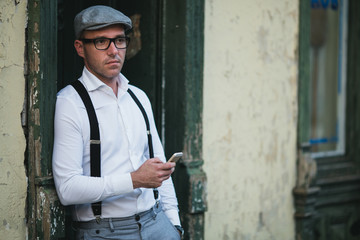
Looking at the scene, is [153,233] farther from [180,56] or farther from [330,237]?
[330,237]

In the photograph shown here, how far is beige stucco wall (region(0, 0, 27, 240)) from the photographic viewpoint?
2953 mm

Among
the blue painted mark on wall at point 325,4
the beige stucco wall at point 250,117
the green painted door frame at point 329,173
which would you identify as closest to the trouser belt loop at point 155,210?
the beige stucco wall at point 250,117

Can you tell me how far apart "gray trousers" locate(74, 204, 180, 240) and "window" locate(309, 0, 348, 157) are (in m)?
2.94

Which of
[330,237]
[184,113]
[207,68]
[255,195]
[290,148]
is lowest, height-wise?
[330,237]

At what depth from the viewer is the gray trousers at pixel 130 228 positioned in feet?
9.35

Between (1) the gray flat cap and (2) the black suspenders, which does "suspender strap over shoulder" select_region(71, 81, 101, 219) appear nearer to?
(2) the black suspenders

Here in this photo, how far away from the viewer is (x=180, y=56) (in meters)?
4.04

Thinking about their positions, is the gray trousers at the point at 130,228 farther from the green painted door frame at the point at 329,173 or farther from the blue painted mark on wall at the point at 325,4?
the blue painted mark on wall at the point at 325,4

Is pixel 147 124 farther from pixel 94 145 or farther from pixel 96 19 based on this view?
pixel 96 19

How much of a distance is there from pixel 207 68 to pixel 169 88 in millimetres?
351

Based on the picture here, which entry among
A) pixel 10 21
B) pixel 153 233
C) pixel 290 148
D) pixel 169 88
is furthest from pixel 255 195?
pixel 10 21

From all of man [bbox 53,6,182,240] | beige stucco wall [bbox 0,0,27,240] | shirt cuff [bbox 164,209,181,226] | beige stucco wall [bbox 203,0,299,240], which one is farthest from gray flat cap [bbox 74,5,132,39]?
beige stucco wall [bbox 203,0,299,240]

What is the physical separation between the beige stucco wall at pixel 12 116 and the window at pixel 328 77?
3.38m

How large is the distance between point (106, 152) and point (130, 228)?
406 millimetres
